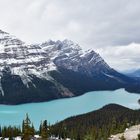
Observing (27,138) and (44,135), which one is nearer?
(27,138)

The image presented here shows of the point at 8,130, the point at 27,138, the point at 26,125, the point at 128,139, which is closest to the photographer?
the point at 27,138

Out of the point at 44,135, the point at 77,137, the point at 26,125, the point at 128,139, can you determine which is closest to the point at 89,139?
the point at 128,139

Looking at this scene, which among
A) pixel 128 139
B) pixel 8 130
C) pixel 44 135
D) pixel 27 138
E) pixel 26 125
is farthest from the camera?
pixel 8 130

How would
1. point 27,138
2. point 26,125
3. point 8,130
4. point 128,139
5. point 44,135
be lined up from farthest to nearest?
point 8,130 < point 128,139 < point 44,135 < point 26,125 < point 27,138

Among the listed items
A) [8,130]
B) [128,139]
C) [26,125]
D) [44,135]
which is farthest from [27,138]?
[8,130]

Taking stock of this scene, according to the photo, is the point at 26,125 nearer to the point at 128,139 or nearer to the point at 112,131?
the point at 128,139

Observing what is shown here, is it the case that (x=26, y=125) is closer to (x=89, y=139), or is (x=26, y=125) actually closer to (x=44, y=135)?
(x=44, y=135)

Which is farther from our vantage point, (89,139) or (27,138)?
(89,139)
